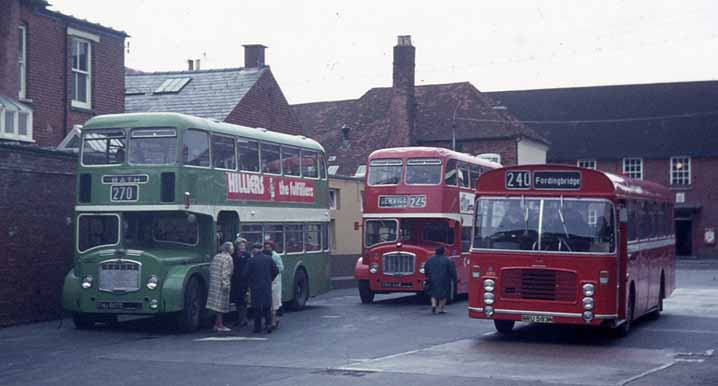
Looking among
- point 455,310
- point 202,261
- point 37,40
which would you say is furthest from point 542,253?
point 37,40

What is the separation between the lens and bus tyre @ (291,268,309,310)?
86.9ft

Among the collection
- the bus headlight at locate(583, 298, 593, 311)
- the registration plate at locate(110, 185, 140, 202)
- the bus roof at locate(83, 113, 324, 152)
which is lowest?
the bus headlight at locate(583, 298, 593, 311)

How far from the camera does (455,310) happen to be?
27062mm

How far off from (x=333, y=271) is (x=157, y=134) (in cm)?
2050

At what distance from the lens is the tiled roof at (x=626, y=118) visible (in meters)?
70.9

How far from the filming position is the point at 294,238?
2642 centimetres

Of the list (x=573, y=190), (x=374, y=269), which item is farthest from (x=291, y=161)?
(x=573, y=190)

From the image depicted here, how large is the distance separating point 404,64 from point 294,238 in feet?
89.3

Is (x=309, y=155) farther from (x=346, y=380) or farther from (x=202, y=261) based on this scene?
(x=346, y=380)

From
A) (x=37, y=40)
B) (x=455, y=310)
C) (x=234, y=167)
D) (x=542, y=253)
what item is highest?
(x=37, y=40)

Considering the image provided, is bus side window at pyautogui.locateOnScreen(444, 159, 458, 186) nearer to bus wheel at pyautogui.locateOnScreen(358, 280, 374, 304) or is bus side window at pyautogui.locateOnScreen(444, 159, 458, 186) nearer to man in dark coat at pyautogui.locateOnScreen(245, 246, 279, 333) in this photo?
bus wheel at pyautogui.locateOnScreen(358, 280, 374, 304)

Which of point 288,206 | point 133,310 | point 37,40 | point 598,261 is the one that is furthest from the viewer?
point 37,40

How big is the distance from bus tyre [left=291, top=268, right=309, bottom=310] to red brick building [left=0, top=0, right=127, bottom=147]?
754 centimetres

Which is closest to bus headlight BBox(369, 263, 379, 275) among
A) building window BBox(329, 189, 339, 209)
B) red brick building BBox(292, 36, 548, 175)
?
building window BBox(329, 189, 339, 209)
